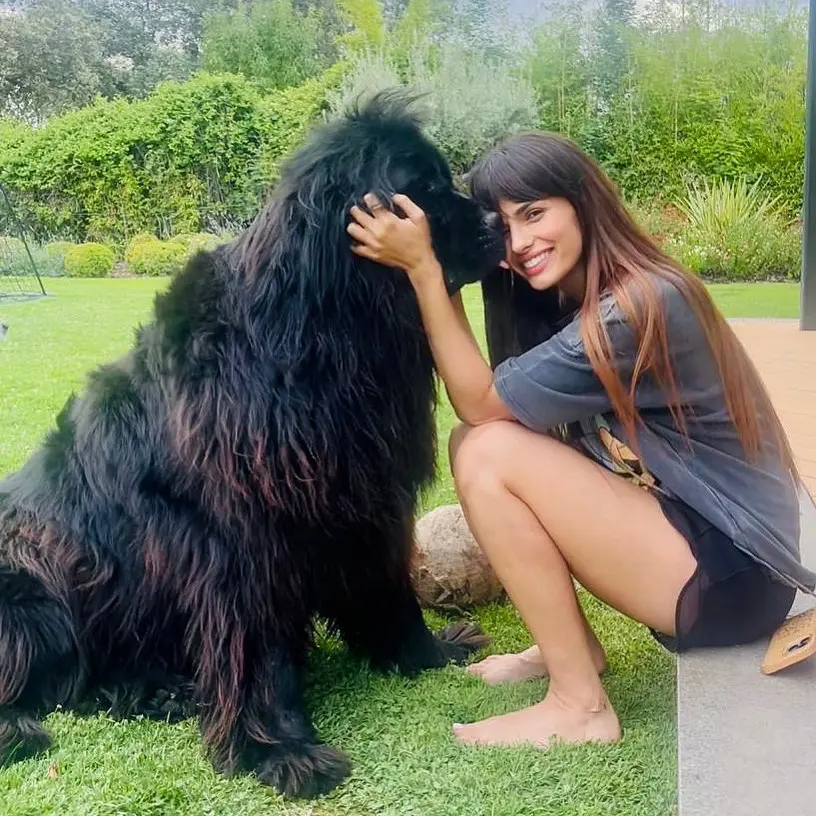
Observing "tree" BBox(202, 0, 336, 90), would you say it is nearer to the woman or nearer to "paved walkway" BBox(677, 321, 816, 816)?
the woman

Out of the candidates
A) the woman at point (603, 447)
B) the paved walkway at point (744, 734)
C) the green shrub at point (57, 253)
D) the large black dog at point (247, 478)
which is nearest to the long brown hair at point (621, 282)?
the woman at point (603, 447)

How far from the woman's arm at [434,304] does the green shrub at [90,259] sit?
0.89 m

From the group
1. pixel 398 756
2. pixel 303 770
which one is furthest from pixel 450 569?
pixel 303 770

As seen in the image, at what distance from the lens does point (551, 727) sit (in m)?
1.44

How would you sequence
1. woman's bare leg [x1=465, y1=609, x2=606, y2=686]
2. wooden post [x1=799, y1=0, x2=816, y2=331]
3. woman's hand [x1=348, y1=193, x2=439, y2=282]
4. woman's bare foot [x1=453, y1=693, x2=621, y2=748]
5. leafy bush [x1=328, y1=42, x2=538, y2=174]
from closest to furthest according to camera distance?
woman's hand [x1=348, y1=193, x2=439, y2=282], woman's bare foot [x1=453, y1=693, x2=621, y2=748], woman's bare leg [x1=465, y1=609, x2=606, y2=686], leafy bush [x1=328, y1=42, x2=538, y2=174], wooden post [x1=799, y1=0, x2=816, y2=331]

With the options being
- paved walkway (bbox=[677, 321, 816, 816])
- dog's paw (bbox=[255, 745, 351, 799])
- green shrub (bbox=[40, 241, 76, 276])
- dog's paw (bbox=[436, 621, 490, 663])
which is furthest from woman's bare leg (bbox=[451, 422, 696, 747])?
green shrub (bbox=[40, 241, 76, 276])

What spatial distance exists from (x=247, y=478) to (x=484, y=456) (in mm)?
387

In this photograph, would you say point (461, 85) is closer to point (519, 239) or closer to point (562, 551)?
point (519, 239)

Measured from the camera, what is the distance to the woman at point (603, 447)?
134 centimetres

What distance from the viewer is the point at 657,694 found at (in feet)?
5.28

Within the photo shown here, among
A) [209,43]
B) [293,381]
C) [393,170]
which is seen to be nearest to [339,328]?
[293,381]

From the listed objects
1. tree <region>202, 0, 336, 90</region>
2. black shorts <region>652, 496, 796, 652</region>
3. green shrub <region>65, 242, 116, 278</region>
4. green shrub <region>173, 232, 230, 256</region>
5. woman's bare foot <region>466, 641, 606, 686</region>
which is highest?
tree <region>202, 0, 336, 90</region>

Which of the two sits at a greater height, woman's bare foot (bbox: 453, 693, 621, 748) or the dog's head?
the dog's head

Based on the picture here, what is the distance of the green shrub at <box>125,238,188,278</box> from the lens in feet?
5.95
